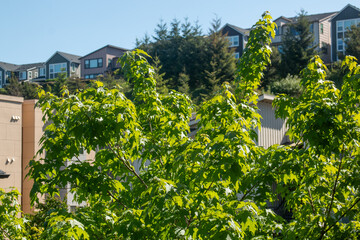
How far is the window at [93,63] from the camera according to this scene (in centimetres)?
8762

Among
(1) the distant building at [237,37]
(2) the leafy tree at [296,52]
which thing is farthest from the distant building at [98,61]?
(2) the leafy tree at [296,52]

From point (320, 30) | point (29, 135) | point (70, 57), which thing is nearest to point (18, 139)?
point (29, 135)

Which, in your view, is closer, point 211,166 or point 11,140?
point 211,166

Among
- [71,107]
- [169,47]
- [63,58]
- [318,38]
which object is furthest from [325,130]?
[63,58]

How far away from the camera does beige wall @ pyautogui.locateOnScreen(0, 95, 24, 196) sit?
27.1 m

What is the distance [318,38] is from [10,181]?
Result: 52.3 metres

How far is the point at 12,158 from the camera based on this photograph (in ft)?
90.3

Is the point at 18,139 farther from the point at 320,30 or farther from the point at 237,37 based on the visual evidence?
the point at 320,30

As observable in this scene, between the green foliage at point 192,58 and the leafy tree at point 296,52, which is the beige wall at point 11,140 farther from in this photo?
the leafy tree at point 296,52

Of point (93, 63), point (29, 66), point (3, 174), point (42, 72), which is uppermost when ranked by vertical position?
point (29, 66)

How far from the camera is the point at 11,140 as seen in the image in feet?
90.7

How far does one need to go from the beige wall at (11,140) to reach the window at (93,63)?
60.3 m

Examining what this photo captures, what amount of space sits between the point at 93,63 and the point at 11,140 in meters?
62.3

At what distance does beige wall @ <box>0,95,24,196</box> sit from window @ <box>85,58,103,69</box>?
6027 centimetres
